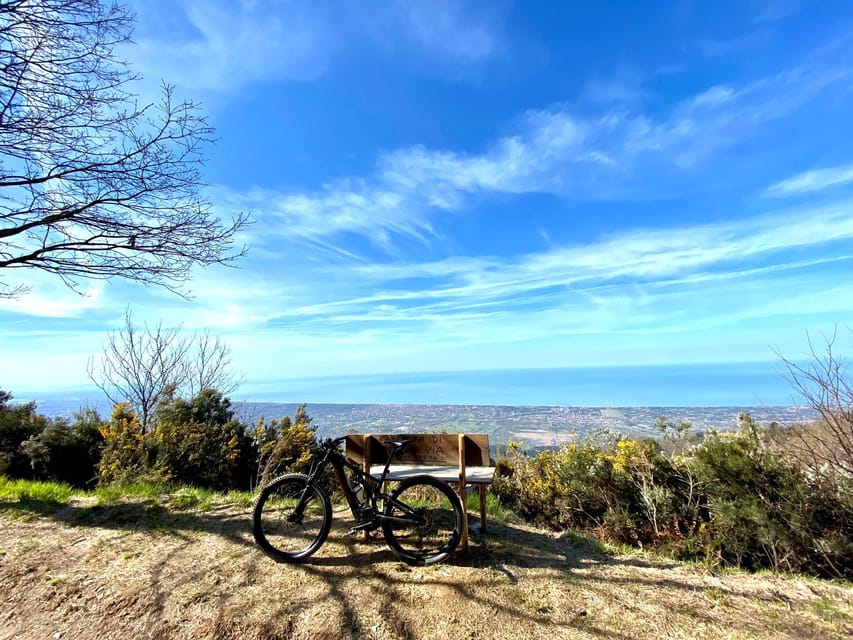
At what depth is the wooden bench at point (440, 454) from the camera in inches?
160

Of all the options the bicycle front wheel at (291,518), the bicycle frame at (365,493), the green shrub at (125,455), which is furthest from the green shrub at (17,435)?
the bicycle frame at (365,493)

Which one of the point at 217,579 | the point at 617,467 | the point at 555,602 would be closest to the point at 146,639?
the point at 217,579

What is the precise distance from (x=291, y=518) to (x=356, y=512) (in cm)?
67

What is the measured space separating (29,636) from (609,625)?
4094mm

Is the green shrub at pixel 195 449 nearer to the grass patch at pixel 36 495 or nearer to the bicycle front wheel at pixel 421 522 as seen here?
the grass patch at pixel 36 495

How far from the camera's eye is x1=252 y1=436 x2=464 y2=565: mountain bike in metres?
3.80

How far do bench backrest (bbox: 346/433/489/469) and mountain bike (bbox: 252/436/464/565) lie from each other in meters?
0.11

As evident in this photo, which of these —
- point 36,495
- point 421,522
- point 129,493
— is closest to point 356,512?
point 421,522

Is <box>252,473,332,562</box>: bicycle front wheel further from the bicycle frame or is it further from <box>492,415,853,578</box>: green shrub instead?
<box>492,415,853,578</box>: green shrub

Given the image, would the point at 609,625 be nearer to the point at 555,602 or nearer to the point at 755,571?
the point at 555,602

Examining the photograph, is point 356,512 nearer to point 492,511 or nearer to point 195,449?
point 492,511

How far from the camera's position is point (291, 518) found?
160 inches

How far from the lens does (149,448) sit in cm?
729

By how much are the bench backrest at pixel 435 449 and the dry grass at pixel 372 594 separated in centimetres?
87
